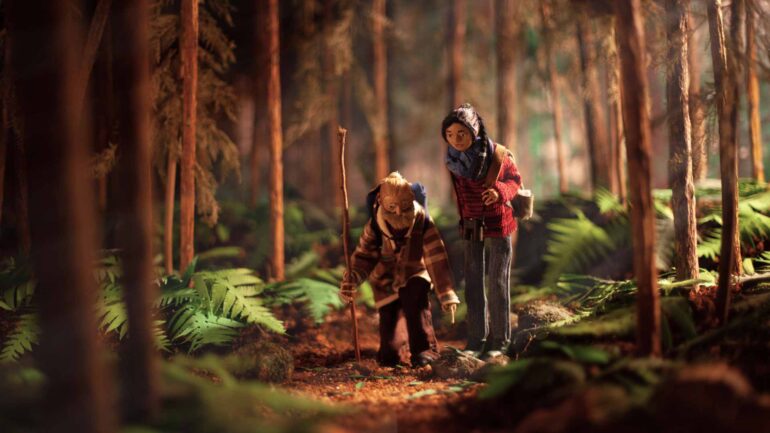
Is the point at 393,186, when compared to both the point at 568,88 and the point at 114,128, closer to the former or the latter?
the point at 114,128

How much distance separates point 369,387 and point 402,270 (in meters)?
0.97

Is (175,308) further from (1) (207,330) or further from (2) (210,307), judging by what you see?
(1) (207,330)

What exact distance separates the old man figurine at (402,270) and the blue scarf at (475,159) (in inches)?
15.7

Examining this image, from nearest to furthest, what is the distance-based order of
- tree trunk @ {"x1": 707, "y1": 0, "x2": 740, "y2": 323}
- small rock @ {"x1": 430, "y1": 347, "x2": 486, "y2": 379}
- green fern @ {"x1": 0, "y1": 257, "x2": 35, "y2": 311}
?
tree trunk @ {"x1": 707, "y1": 0, "x2": 740, "y2": 323}
small rock @ {"x1": 430, "y1": 347, "x2": 486, "y2": 379}
green fern @ {"x1": 0, "y1": 257, "x2": 35, "y2": 311}

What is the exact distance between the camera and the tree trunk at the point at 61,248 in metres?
2.45

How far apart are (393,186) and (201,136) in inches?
93.1

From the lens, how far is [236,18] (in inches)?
309

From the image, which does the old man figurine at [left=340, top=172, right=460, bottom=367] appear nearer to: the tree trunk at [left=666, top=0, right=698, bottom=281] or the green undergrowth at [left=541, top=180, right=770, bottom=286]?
the tree trunk at [left=666, top=0, right=698, bottom=281]

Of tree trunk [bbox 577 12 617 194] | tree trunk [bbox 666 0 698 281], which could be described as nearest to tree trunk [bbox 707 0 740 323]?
tree trunk [bbox 666 0 698 281]

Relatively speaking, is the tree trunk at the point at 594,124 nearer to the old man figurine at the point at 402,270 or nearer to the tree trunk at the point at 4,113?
the old man figurine at the point at 402,270

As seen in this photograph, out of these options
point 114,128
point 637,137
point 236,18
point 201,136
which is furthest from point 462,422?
point 236,18

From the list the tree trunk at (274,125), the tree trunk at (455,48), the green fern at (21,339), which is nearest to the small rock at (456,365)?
the tree trunk at (274,125)

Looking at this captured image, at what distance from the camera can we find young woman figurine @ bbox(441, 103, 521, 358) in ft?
14.6

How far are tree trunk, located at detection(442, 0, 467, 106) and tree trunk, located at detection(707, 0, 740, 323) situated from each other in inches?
199
